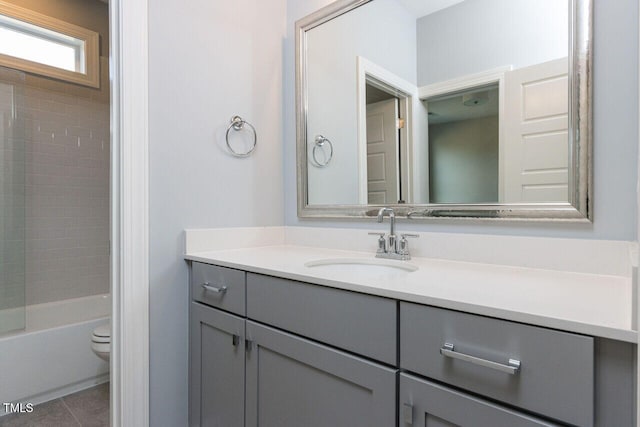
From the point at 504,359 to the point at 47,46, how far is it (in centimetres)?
301

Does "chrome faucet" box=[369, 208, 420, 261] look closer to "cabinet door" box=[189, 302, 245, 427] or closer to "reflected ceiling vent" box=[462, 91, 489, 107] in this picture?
"reflected ceiling vent" box=[462, 91, 489, 107]

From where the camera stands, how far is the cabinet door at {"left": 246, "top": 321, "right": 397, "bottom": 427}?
82 cm

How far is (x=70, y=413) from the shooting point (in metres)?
1.66

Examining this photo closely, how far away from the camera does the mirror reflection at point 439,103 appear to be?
1.05 meters

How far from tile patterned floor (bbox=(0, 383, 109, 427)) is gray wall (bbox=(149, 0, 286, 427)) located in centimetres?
54

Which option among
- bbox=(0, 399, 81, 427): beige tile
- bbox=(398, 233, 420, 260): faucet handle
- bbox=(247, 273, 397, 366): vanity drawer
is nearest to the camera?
bbox=(247, 273, 397, 366): vanity drawer

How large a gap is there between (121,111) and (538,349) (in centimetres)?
141

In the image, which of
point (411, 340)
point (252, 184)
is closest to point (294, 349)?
point (411, 340)

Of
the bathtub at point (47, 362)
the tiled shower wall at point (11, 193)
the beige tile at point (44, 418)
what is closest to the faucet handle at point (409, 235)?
the bathtub at point (47, 362)

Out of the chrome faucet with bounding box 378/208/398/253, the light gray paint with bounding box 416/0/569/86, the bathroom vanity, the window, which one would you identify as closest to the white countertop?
the bathroom vanity

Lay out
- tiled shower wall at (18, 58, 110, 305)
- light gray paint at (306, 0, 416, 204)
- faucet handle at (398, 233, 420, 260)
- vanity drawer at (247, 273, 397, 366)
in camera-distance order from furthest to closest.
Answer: tiled shower wall at (18, 58, 110, 305)
light gray paint at (306, 0, 416, 204)
faucet handle at (398, 233, 420, 260)
vanity drawer at (247, 273, 397, 366)

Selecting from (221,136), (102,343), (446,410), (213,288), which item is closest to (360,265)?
(213,288)

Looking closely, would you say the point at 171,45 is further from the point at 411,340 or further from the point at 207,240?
the point at 411,340

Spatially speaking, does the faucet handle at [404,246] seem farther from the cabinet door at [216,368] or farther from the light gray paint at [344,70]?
the cabinet door at [216,368]
